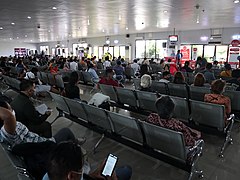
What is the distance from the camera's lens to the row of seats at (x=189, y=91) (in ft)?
13.2

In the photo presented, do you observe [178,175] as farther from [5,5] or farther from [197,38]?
[197,38]

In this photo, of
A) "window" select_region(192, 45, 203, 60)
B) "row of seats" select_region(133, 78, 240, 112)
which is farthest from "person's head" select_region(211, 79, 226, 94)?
"window" select_region(192, 45, 203, 60)

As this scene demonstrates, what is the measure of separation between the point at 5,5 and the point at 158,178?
7.06 metres

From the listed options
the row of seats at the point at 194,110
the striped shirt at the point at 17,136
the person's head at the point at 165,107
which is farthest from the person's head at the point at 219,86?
the striped shirt at the point at 17,136

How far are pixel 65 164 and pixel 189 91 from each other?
13.4 feet

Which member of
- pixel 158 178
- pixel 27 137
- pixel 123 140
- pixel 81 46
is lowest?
pixel 158 178

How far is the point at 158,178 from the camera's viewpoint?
2.58 meters

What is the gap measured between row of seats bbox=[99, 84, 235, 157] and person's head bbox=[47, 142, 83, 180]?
2.41m

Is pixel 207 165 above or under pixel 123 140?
under

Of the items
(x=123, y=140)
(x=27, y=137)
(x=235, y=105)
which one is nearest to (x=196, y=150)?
(x=123, y=140)

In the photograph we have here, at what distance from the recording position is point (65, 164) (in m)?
1.14

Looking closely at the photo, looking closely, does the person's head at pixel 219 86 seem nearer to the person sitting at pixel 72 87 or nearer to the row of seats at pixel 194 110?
the row of seats at pixel 194 110

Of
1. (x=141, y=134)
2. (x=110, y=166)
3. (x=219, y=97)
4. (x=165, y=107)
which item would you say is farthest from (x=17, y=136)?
(x=219, y=97)

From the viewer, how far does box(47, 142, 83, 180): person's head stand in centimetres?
114
